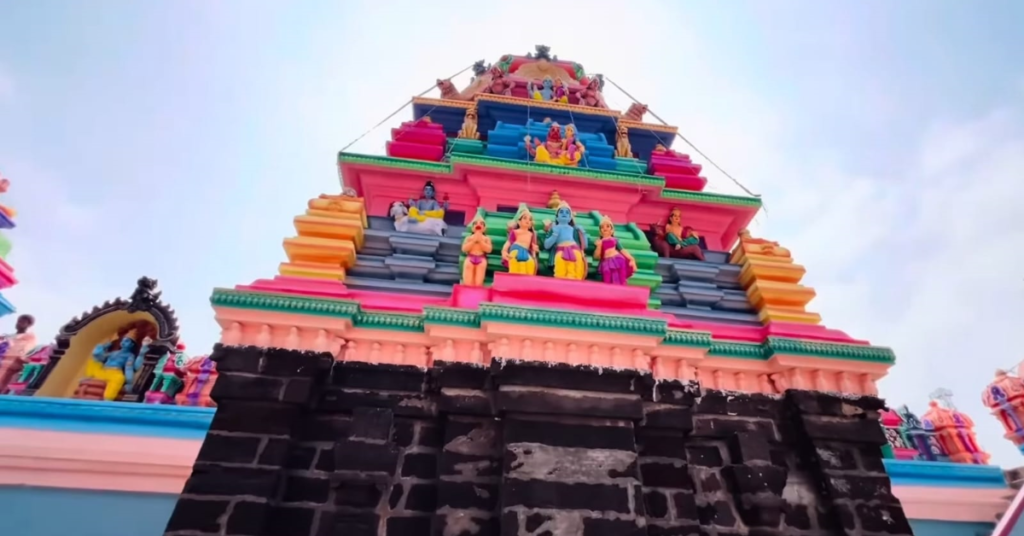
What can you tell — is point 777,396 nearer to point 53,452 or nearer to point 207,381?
point 207,381

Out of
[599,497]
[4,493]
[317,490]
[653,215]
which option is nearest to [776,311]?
[653,215]

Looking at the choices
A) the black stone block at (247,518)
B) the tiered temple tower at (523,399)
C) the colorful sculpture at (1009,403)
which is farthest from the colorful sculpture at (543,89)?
the colorful sculpture at (1009,403)

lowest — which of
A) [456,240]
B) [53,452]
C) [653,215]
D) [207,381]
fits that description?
[53,452]

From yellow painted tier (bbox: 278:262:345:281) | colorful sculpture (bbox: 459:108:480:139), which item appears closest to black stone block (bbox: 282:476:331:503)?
yellow painted tier (bbox: 278:262:345:281)

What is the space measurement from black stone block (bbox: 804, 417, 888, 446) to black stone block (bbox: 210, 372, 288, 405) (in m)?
3.69

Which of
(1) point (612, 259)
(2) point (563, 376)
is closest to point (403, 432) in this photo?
(2) point (563, 376)

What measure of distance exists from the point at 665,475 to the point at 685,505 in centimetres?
21

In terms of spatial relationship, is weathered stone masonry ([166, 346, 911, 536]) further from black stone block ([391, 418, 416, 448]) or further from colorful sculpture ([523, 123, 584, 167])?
colorful sculpture ([523, 123, 584, 167])

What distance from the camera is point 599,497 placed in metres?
3.05

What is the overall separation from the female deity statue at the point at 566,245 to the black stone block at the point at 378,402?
144 cm

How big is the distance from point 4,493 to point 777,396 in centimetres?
634

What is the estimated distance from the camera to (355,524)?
307cm

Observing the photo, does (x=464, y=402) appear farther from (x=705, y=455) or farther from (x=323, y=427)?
(x=705, y=455)

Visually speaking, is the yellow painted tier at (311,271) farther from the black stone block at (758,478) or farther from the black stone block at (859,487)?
the black stone block at (859,487)
